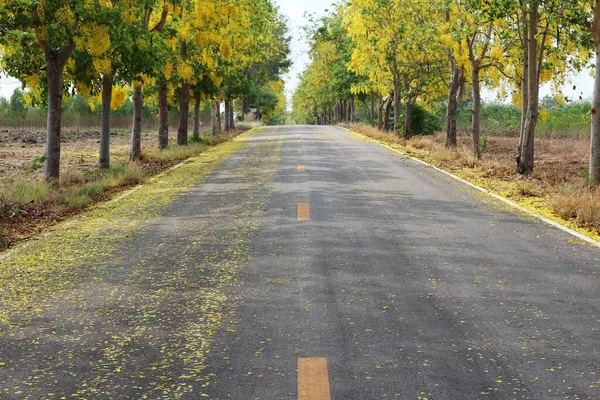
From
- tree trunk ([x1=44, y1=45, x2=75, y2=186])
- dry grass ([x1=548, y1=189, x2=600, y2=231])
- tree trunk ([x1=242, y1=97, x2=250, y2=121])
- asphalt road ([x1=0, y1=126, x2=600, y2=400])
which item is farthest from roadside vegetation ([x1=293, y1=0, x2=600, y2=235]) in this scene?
tree trunk ([x1=242, y1=97, x2=250, y2=121])

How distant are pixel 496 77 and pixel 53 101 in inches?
683

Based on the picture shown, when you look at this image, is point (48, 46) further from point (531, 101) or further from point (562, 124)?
point (562, 124)

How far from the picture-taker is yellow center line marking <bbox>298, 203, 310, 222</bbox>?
12.8 meters

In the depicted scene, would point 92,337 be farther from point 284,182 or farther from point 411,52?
point 411,52

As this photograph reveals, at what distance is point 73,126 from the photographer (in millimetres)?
71750

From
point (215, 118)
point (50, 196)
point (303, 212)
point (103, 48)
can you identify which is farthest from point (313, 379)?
point (215, 118)

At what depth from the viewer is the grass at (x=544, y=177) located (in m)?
13.7

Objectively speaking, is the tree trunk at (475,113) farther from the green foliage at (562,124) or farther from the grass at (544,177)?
the green foliage at (562,124)

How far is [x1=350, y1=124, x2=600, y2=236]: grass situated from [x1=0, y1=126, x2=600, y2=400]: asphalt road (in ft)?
4.74

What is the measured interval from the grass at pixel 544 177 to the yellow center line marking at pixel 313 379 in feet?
25.0

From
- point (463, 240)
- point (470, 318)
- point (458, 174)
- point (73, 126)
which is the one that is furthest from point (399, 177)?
point (73, 126)

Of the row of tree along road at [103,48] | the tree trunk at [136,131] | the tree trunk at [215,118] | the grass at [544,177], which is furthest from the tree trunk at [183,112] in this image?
the tree trunk at [215,118]

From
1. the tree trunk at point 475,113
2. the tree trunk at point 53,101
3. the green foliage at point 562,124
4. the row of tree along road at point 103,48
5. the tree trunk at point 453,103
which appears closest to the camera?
the row of tree along road at point 103,48

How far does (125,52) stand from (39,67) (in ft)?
9.31
